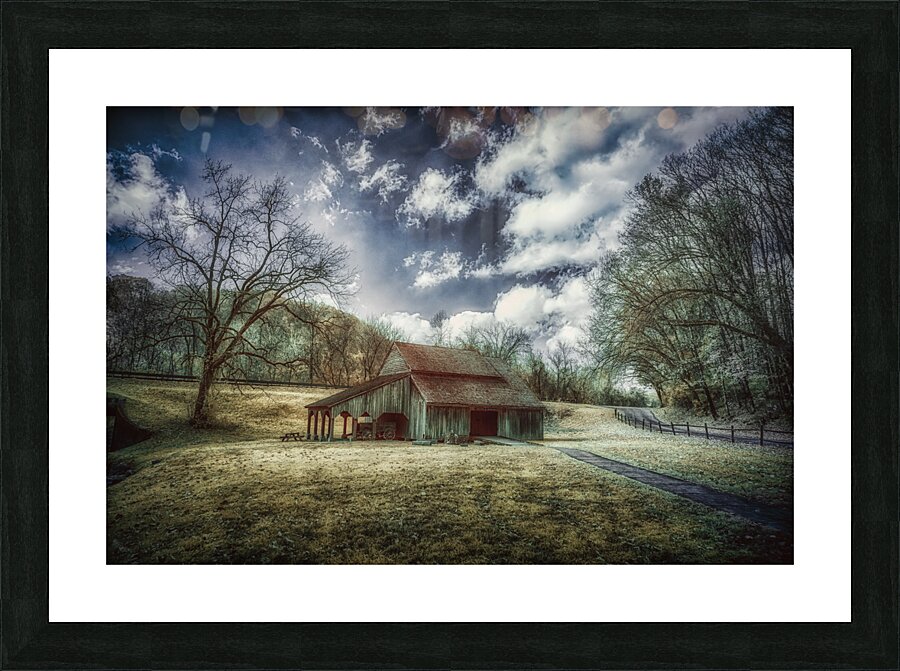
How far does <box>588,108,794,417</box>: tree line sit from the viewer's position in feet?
12.0

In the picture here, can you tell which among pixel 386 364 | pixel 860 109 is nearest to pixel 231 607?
pixel 386 364

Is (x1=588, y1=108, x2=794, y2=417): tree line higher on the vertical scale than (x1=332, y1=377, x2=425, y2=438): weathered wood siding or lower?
higher

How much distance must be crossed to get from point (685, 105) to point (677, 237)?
1.20 meters

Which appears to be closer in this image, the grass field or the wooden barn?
the grass field

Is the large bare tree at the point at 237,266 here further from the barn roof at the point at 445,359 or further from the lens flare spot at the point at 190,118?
the barn roof at the point at 445,359

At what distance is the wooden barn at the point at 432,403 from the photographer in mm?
4059

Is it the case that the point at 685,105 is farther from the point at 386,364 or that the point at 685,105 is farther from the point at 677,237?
the point at 386,364

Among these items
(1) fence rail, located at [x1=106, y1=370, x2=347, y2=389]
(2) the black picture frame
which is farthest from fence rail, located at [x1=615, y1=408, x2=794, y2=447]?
(1) fence rail, located at [x1=106, y1=370, x2=347, y2=389]

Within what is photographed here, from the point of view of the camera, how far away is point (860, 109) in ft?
10.9

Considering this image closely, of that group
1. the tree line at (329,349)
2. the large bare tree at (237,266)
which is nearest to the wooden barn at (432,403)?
the tree line at (329,349)

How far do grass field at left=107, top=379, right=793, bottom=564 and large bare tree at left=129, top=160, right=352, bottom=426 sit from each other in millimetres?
522

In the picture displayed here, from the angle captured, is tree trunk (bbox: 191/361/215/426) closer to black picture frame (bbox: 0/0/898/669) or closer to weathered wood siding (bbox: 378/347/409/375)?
black picture frame (bbox: 0/0/898/669)

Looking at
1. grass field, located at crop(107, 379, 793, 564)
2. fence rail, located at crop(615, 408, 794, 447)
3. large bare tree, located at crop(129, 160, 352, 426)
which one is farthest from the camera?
large bare tree, located at crop(129, 160, 352, 426)

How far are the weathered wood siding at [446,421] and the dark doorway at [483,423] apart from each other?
0.08m
